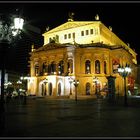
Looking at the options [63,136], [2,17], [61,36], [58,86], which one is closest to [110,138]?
[63,136]

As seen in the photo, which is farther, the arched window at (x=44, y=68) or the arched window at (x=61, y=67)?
the arched window at (x=44, y=68)

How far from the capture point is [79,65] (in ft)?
230

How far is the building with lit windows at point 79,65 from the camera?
223 ft

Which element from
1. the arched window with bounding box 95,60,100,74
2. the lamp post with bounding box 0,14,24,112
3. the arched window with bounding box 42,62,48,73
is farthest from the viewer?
the arched window with bounding box 42,62,48,73

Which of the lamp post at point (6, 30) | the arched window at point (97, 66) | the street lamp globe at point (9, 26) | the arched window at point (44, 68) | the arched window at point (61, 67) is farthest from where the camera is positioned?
the arched window at point (44, 68)

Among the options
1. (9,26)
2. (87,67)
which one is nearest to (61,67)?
(87,67)

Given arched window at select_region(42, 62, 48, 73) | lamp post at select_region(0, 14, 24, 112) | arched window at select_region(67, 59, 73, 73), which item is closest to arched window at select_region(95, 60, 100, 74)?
arched window at select_region(67, 59, 73, 73)

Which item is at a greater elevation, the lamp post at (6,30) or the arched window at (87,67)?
the arched window at (87,67)

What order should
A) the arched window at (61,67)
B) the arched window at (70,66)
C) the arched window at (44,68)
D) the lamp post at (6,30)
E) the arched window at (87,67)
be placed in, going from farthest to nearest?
the arched window at (44,68) → the arched window at (61,67) → the arched window at (87,67) → the arched window at (70,66) → the lamp post at (6,30)

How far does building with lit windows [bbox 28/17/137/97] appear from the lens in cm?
6806

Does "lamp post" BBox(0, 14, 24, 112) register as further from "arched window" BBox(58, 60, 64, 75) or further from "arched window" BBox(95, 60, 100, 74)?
"arched window" BBox(58, 60, 64, 75)

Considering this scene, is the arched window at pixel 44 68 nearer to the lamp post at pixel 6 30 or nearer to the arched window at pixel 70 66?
the arched window at pixel 70 66

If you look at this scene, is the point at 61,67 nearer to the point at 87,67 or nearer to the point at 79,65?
the point at 79,65

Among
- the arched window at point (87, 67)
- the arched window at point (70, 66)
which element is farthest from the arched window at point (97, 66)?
the arched window at point (70, 66)
